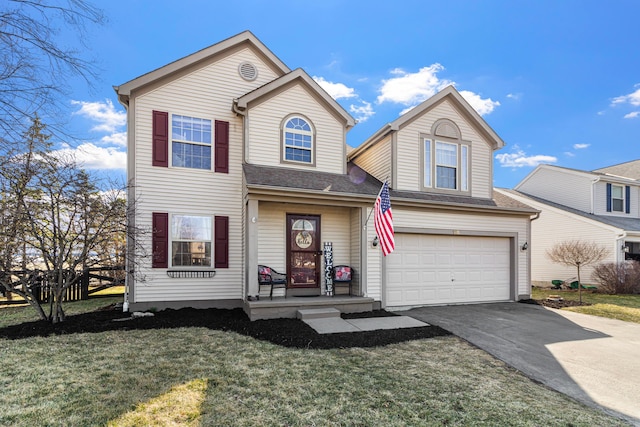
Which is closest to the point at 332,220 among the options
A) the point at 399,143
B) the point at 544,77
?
the point at 399,143

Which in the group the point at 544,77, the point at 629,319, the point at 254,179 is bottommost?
the point at 629,319

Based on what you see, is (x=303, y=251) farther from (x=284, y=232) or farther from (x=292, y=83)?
(x=292, y=83)

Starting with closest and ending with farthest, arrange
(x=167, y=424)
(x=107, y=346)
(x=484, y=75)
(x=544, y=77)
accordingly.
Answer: (x=167, y=424) < (x=107, y=346) < (x=484, y=75) < (x=544, y=77)

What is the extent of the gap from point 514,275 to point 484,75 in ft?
24.0

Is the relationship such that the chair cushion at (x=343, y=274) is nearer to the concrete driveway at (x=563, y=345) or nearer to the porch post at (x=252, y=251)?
the concrete driveway at (x=563, y=345)

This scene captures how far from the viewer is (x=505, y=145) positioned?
36.5ft

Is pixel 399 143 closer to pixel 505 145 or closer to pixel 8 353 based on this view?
pixel 505 145

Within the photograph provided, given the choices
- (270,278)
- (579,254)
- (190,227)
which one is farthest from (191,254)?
(579,254)

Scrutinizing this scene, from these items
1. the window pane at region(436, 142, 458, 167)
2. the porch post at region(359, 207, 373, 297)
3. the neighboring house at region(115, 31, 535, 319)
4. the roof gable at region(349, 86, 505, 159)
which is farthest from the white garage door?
the roof gable at region(349, 86, 505, 159)

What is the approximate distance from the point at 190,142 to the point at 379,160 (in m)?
5.85

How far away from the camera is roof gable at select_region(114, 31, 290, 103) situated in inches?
322

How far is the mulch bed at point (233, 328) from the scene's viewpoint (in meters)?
5.88

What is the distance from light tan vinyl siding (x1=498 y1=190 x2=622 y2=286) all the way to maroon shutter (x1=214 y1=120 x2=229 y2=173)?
15011 millimetres

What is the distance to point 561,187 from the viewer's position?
60.6ft
